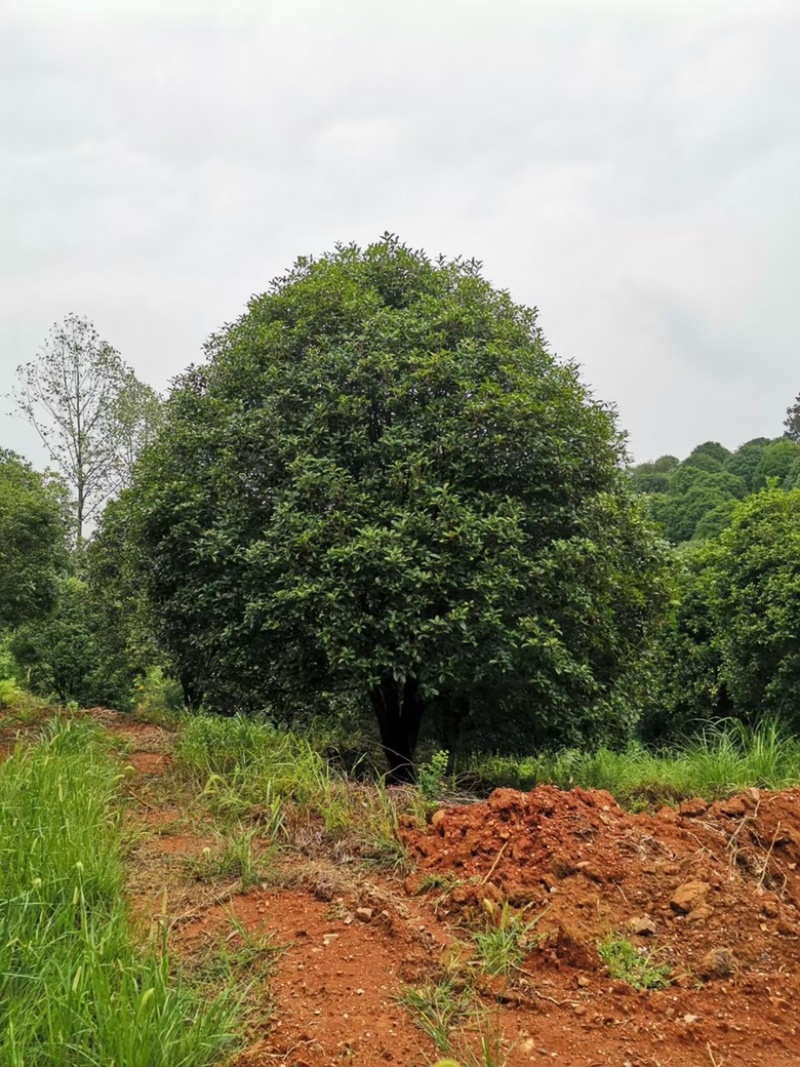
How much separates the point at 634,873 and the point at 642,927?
31cm

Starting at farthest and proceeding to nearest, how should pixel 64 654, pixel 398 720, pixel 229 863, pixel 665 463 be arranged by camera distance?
pixel 665 463 → pixel 64 654 → pixel 398 720 → pixel 229 863

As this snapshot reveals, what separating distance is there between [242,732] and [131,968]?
273 centimetres

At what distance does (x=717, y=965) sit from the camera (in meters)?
2.62

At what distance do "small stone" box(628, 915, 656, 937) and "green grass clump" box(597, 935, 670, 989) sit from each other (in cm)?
7

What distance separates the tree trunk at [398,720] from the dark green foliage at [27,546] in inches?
145

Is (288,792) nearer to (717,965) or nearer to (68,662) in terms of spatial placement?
(717,965)

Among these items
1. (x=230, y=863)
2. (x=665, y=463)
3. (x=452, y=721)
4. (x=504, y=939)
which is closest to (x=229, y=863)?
(x=230, y=863)

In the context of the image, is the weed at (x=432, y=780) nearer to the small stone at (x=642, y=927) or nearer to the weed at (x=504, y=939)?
the weed at (x=504, y=939)

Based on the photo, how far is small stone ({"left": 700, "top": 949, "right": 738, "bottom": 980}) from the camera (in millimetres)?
2609

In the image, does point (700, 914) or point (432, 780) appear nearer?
point (700, 914)

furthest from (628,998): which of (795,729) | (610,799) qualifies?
(795,729)

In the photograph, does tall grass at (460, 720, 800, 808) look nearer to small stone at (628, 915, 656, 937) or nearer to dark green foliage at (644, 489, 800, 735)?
small stone at (628, 915, 656, 937)

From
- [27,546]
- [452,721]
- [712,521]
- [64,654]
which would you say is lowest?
[64,654]

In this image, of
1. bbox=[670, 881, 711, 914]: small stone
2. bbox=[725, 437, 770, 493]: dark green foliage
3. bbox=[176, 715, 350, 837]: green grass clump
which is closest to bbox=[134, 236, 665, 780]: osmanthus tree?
bbox=[176, 715, 350, 837]: green grass clump
